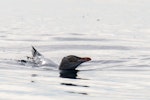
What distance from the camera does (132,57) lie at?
1938 centimetres

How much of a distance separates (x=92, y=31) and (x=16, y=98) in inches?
719

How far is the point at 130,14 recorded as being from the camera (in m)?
42.7

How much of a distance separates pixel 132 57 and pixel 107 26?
44.0 ft

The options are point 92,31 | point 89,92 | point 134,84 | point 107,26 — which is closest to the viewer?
point 89,92

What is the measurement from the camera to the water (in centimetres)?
1245

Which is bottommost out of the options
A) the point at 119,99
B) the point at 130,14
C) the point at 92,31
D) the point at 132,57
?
the point at 119,99

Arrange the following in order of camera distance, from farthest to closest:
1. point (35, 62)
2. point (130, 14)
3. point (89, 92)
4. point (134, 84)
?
point (130, 14)
point (35, 62)
point (134, 84)
point (89, 92)

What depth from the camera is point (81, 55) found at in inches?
808

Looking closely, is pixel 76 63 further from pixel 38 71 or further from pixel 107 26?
pixel 107 26

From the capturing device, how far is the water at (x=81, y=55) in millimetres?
12445

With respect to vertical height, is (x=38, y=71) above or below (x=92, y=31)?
below

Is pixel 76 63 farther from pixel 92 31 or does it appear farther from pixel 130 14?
pixel 130 14

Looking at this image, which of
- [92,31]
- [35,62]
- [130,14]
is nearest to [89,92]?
[35,62]

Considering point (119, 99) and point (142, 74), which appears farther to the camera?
point (142, 74)
